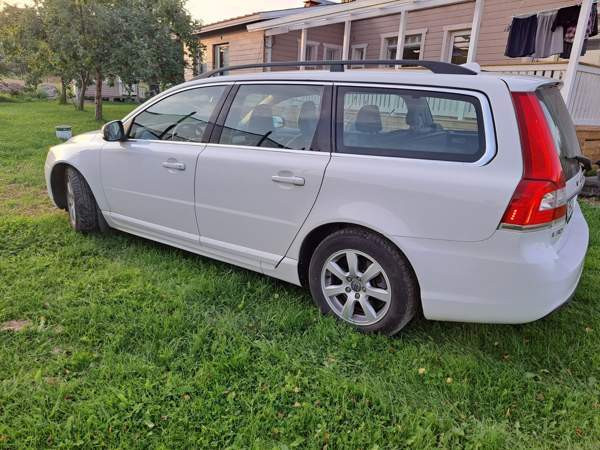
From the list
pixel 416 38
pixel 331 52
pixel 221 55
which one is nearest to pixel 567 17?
pixel 416 38

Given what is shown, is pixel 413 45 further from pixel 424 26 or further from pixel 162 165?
pixel 162 165

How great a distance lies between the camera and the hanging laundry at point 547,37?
859cm

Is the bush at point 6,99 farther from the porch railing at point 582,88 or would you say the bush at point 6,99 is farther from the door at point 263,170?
the door at point 263,170

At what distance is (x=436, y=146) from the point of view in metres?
2.56

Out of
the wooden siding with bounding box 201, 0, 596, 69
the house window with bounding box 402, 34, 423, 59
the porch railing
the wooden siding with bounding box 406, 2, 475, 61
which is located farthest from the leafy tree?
the porch railing

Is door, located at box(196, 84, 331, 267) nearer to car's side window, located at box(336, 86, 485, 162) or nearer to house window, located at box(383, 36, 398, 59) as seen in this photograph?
car's side window, located at box(336, 86, 485, 162)

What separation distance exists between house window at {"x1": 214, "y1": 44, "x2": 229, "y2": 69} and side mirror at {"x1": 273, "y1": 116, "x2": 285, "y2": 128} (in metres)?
16.4

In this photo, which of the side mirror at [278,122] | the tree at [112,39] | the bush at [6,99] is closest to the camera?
the side mirror at [278,122]

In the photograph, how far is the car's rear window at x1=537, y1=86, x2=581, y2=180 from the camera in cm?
249

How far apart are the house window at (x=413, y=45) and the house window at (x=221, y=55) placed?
7.65 m

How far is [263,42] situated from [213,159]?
13.4 metres

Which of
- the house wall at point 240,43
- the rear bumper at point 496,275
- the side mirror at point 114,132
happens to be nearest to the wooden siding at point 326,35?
the house wall at point 240,43

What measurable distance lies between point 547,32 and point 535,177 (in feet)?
26.7

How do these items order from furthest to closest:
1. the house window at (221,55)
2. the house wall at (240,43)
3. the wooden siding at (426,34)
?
the house window at (221,55)
the house wall at (240,43)
the wooden siding at (426,34)
